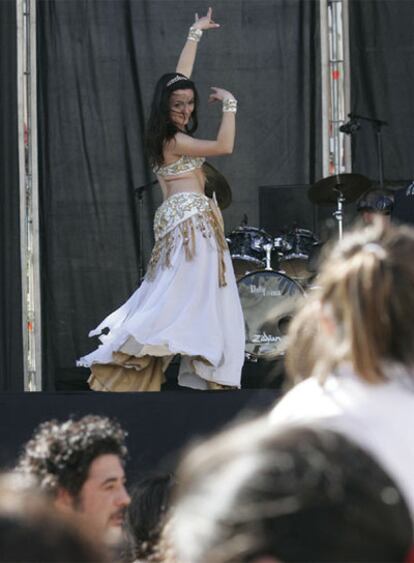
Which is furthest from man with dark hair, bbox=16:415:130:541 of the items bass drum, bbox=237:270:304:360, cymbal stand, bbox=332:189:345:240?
cymbal stand, bbox=332:189:345:240

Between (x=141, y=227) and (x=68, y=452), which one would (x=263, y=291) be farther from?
(x=68, y=452)

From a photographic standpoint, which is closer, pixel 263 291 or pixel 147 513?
pixel 147 513

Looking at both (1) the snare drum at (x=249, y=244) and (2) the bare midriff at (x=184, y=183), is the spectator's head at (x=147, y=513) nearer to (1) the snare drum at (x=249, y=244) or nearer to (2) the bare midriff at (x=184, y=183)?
(2) the bare midriff at (x=184, y=183)

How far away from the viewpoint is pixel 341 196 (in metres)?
8.39

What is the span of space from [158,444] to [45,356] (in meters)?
3.88

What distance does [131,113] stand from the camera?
29.7ft

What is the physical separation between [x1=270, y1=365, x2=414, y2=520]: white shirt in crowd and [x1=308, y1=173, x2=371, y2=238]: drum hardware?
655cm

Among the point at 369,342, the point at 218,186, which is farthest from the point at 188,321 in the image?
the point at 369,342

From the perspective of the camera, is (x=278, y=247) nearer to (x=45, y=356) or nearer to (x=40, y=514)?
(x=45, y=356)

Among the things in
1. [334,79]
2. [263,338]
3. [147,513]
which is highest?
[334,79]

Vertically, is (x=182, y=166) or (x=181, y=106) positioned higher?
(x=181, y=106)

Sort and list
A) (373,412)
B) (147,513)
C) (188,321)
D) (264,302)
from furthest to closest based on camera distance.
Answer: (264,302) < (188,321) < (147,513) < (373,412)

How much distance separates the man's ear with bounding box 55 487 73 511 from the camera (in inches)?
106

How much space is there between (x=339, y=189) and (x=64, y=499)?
5.87m
